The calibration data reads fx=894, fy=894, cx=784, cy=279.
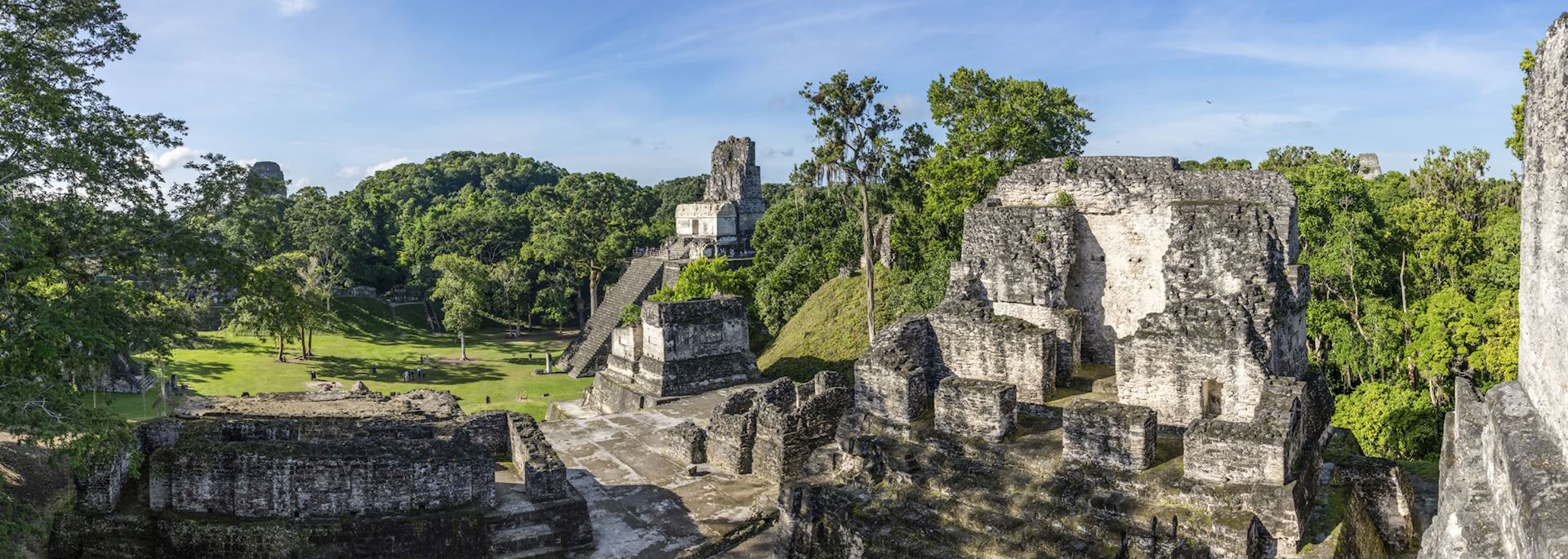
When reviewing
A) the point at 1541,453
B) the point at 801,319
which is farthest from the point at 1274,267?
the point at 801,319

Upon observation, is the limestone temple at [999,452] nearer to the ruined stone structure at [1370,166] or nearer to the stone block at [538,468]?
the stone block at [538,468]

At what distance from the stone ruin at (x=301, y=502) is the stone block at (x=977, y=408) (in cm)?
535

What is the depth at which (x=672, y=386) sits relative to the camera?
22.0 m

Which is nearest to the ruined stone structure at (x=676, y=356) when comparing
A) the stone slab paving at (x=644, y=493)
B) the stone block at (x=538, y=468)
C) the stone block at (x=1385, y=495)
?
the stone slab paving at (x=644, y=493)

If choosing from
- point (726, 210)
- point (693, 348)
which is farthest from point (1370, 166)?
point (693, 348)

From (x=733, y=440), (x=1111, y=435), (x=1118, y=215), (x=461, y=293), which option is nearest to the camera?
(x=1111, y=435)

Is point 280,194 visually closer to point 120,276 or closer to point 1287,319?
point 120,276

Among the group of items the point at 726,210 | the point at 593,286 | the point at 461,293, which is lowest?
the point at 461,293

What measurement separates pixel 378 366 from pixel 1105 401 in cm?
2666

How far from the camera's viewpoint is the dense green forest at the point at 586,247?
10.9 meters

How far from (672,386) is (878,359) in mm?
11698

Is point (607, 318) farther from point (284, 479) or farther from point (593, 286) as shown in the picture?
point (284, 479)

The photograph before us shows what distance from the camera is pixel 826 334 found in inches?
1048

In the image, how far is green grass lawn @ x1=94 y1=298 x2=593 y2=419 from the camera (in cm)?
2548
